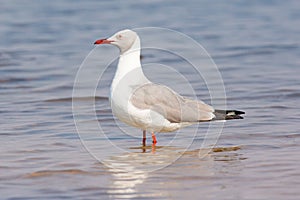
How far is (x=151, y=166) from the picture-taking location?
6.92m

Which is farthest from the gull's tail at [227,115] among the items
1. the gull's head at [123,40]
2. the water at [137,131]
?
the gull's head at [123,40]

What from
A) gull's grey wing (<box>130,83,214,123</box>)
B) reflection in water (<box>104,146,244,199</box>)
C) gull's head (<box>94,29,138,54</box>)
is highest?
gull's head (<box>94,29,138,54</box>)

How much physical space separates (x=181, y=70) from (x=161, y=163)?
5216 mm

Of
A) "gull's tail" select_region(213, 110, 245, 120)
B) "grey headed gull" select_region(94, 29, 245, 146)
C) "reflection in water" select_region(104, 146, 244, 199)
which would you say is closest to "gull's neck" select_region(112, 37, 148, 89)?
"grey headed gull" select_region(94, 29, 245, 146)

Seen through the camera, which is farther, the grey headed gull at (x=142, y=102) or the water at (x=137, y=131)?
the grey headed gull at (x=142, y=102)

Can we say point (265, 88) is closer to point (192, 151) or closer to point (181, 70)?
point (181, 70)

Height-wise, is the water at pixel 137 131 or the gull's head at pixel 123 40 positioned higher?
the gull's head at pixel 123 40

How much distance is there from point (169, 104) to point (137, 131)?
101 cm

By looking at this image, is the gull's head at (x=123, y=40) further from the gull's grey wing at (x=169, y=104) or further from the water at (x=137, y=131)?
the water at (x=137, y=131)

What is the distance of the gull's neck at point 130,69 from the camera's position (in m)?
7.27

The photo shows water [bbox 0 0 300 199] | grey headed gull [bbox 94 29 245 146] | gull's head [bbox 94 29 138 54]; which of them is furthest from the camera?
gull's head [bbox 94 29 138 54]

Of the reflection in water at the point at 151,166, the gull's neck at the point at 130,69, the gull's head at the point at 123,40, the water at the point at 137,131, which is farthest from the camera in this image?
the gull's head at the point at 123,40

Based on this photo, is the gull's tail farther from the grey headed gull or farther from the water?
the water

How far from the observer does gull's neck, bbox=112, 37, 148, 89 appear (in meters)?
7.27
